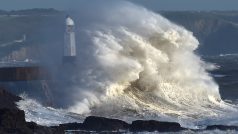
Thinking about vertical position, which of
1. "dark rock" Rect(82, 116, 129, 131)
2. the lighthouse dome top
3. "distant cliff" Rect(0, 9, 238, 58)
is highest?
"distant cliff" Rect(0, 9, 238, 58)

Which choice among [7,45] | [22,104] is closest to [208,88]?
[22,104]

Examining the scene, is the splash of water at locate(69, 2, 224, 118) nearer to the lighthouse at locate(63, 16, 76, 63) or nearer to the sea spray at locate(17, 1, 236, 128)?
the sea spray at locate(17, 1, 236, 128)

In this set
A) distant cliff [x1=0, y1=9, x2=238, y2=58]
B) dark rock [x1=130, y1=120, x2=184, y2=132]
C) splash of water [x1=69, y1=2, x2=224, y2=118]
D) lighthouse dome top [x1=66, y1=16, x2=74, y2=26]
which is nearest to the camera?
dark rock [x1=130, y1=120, x2=184, y2=132]

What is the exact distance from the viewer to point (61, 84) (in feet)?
140

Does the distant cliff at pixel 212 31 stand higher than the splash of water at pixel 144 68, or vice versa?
the distant cliff at pixel 212 31

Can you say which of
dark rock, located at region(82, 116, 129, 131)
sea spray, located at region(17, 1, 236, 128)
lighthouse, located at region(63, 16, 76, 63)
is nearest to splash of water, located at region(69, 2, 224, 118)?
sea spray, located at region(17, 1, 236, 128)

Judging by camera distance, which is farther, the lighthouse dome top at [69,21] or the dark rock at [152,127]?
the lighthouse dome top at [69,21]

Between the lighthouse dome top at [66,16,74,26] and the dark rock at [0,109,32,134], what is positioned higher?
the lighthouse dome top at [66,16,74,26]

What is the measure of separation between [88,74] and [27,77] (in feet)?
19.2

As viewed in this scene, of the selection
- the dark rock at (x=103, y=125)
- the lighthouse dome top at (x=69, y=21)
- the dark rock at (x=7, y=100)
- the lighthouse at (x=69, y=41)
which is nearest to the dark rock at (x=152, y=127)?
the dark rock at (x=103, y=125)

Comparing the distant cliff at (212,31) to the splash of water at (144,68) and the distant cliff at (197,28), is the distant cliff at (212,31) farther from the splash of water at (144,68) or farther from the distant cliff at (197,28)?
the splash of water at (144,68)

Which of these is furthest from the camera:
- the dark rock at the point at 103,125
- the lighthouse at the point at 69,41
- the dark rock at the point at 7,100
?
the lighthouse at the point at 69,41

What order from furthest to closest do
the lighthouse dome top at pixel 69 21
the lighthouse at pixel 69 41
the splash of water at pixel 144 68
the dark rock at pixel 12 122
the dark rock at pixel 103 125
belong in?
1. the lighthouse dome top at pixel 69 21
2. the lighthouse at pixel 69 41
3. the splash of water at pixel 144 68
4. the dark rock at pixel 103 125
5. the dark rock at pixel 12 122

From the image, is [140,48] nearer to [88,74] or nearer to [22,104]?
[88,74]
